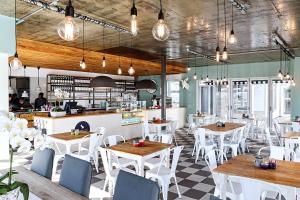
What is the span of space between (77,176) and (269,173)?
1989mm

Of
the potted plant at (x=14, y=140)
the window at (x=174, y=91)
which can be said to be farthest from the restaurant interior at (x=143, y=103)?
the window at (x=174, y=91)

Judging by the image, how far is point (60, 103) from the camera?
10273 mm

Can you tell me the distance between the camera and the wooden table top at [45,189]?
1.75 m

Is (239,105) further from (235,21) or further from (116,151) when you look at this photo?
(116,151)

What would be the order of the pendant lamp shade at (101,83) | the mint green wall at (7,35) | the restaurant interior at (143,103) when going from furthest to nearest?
the pendant lamp shade at (101,83) → the mint green wall at (7,35) → the restaurant interior at (143,103)

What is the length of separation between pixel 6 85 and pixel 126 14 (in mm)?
3106

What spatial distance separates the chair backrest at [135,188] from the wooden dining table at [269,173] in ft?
3.93

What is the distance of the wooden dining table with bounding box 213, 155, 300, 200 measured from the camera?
2.26 m

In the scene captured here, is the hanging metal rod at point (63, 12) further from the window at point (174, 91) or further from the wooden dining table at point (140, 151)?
the window at point (174, 91)

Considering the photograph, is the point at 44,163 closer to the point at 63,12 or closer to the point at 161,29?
the point at 161,29

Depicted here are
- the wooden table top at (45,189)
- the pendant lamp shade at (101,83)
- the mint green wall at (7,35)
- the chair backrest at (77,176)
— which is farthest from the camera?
the pendant lamp shade at (101,83)

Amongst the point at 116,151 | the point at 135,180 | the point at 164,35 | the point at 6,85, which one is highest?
the point at 164,35

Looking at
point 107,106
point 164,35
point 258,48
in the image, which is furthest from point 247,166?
point 107,106

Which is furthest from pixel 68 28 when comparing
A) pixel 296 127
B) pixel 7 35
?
pixel 296 127
